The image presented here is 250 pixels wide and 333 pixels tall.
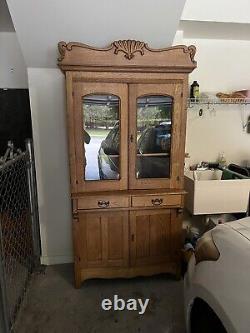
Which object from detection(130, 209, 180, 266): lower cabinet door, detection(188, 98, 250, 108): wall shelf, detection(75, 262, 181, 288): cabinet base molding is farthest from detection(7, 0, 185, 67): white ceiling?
detection(75, 262, 181, 288): cabinet base molding

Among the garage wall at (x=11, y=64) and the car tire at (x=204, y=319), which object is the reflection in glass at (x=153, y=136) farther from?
the garage wall at (x=11, y=64)

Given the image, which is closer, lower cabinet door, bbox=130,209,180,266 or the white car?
the white car

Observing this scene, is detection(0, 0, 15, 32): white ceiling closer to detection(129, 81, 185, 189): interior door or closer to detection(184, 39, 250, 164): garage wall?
detection(129, 81, 185, 189): interior door

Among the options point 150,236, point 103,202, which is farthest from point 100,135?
point 150,236

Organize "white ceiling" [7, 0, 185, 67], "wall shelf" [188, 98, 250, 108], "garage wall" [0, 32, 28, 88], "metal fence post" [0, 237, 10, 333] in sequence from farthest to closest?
"wall shelf" [188, 98, 250, 108], "garage wall" [0, 32, 28, 88], "white ceiling" [7, 0, 185, 67], "metal fence post" [0, 237, 10, 333]

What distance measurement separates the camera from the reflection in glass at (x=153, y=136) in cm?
207

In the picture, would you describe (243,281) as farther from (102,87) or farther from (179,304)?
(102,87)

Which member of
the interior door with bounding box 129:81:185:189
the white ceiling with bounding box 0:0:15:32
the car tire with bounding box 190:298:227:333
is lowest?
the car tire with bounding box 190:298:227:333

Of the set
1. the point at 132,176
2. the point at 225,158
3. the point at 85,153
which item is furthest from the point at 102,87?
the point at 225,158

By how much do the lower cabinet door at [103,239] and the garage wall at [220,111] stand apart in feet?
3.94

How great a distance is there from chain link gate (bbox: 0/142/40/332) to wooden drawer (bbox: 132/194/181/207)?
0.99 meters

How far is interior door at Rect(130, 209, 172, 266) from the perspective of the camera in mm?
2172

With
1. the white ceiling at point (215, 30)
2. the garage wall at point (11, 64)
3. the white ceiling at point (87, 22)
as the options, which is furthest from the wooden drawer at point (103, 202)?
the white ceiling at point (215, 30)

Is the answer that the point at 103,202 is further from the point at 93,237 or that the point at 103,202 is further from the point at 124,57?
the point at 124,57
